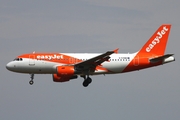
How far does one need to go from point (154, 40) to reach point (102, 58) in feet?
34.2

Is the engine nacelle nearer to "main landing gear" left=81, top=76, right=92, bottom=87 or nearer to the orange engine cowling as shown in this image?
the orange engine cowling

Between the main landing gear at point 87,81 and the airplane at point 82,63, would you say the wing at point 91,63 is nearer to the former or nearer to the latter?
the airplane at point 82,63

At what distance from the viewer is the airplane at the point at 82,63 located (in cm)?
6856

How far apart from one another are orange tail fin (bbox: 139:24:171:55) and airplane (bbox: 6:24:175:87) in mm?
169

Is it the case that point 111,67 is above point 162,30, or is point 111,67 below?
below

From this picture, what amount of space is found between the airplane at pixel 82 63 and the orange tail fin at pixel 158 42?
17cm

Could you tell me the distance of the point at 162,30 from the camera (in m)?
75.4

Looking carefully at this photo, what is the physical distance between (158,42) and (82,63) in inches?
496

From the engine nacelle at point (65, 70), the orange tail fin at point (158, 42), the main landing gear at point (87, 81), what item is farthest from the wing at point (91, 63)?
the orange tail fin at point (158, 42)

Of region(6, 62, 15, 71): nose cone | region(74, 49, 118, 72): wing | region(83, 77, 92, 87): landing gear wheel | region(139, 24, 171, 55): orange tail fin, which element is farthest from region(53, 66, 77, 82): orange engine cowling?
region(139, 24, 171, 55): orange tail fin

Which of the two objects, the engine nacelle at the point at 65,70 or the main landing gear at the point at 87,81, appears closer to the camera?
the engine nacelle at the point at 65,70

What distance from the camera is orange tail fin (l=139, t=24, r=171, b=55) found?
240 ft

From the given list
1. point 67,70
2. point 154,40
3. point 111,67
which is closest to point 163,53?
point 154,40

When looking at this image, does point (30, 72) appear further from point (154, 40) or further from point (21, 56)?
point (154, 40)
